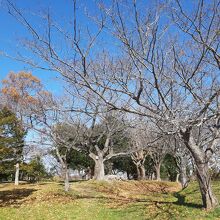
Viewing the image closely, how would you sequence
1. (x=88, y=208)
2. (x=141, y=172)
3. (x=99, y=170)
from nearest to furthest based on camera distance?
1. (x=88, y=208)
2. (x=99, y=170)
3. (x=141, y=172)

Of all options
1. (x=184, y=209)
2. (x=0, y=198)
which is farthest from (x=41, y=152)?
(x=184, y=209)

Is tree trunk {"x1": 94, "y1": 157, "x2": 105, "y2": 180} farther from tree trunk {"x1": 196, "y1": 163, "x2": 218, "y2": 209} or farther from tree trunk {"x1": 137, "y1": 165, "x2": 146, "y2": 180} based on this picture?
tree trunk {"x1": 196, "y1": 163, "x2": 218, "y2": 209}

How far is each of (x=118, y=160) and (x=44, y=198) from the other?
88.3 ft

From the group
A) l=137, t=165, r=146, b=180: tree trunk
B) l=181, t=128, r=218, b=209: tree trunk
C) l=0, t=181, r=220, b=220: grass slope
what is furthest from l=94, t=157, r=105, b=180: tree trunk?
l=181, t=128, r=218, b=209: tree trunk

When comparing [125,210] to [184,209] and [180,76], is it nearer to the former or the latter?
[184,209]

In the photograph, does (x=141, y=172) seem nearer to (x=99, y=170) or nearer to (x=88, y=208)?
(x=99, y=170)

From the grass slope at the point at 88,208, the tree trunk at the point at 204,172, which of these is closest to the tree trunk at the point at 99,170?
the grass slope at the point at 88,208

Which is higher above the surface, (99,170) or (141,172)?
(141,172)

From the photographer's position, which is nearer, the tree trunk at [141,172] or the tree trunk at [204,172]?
the tree trunk at [204,172]

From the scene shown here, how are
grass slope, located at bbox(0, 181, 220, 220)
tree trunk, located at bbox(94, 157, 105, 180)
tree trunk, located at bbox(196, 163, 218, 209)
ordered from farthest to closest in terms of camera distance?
tree trunk, located at bbox(94, 157, 105, 180) < grass slope, located at bbox(0, 181, 220, 220) < tree trunk, located at bbox(196, 163, 218, 209)

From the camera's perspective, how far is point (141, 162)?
4394 cm

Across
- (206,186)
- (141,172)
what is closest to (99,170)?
(141,172)

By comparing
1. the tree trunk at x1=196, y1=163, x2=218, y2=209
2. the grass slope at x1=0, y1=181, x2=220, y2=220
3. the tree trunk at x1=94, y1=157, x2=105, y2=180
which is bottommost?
the grass slope at x1=0, y1=181, x2=220, y2=220

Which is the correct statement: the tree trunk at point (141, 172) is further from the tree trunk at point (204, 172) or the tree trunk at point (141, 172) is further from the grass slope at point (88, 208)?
the tree trunk at point (204, 172)
